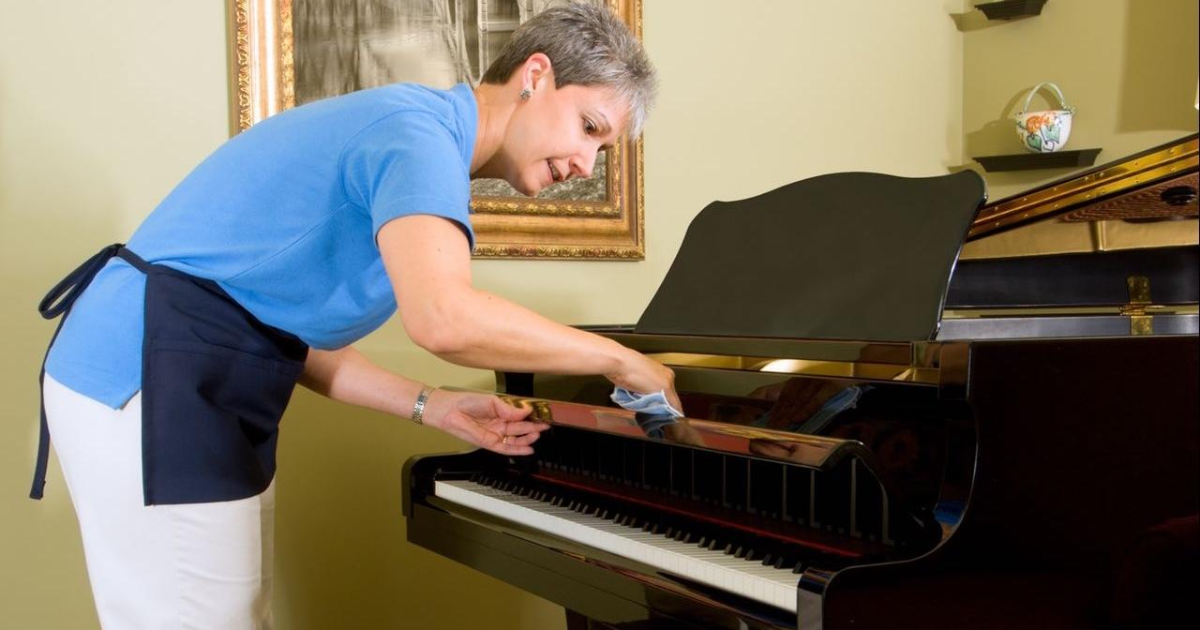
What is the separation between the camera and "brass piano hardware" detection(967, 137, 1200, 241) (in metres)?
1.59

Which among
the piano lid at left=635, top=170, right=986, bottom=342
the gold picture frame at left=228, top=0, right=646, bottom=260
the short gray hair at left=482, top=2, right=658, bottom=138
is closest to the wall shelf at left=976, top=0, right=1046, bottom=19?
the gold picture frame at left=228, top=0, right=646, bottom=260

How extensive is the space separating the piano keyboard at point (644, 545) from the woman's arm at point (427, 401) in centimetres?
11

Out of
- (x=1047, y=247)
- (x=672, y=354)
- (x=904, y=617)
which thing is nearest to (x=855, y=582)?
(x=904, y=617)

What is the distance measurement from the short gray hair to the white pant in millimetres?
718

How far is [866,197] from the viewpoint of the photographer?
1.82 meters

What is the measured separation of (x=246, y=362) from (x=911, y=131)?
2906 mm

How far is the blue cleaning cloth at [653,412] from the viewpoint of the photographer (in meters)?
1.53

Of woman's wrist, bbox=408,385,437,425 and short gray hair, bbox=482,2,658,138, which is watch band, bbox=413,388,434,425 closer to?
woman's wrist, bbox=408,385,437,425

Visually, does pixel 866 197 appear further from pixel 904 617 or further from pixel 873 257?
pixel 904 617

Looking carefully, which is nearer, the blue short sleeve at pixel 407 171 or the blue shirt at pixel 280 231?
the blue short sleeve at pixel 407 171

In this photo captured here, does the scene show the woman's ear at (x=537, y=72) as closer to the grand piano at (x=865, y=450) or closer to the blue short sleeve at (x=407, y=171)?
the blue short sleeve at (x=407, y=171)

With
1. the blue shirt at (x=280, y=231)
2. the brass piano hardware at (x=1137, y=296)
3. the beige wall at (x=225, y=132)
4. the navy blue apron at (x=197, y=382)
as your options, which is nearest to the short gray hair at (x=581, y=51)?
the blue shirt at (x=280, y=231)

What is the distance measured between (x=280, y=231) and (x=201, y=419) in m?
0.28

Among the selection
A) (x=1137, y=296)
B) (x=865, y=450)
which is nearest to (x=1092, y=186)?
(x=1137, y=296)
